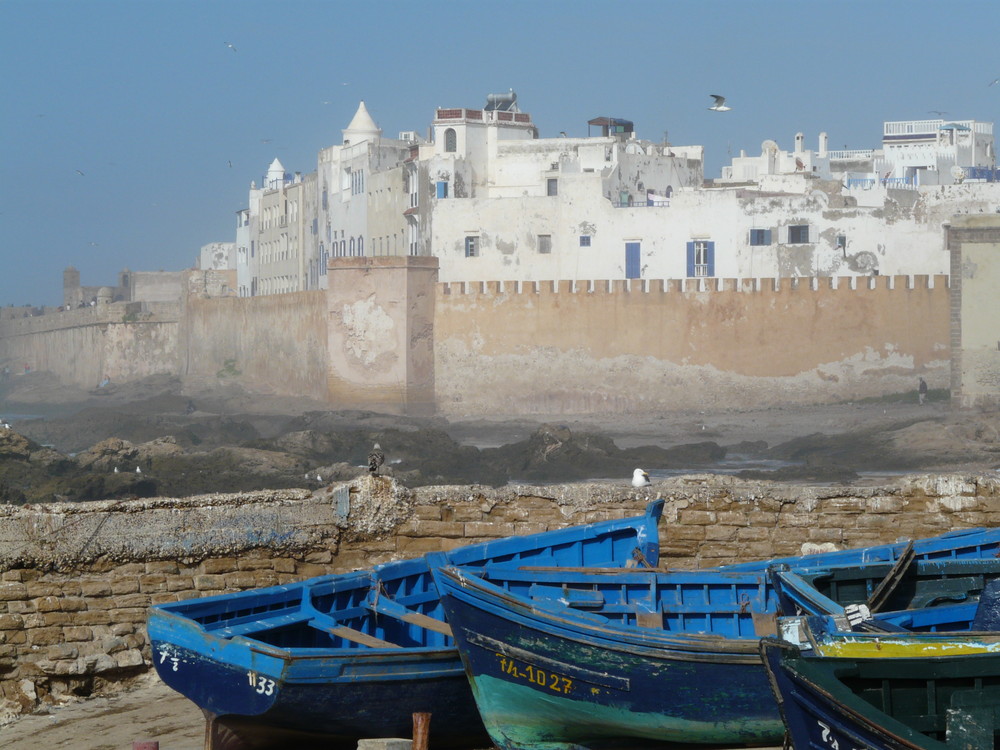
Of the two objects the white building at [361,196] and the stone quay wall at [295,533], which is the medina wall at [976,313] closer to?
the white building at [361,196]

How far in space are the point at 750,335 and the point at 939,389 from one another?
428 cm

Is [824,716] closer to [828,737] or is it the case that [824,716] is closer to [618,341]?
[828,737]

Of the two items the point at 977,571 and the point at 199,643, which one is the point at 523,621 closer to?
the point at 199,643

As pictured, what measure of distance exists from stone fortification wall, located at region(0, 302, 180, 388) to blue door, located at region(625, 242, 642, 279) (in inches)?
1003

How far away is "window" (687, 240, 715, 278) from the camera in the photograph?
34.0 m

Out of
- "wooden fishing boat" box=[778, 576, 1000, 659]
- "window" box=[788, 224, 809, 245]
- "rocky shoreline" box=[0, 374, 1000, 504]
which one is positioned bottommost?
"rocky shoreline" box=[0, 374, 1000, 504]

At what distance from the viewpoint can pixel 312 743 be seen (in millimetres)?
5504

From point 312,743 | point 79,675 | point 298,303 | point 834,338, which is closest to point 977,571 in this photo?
point 312,743

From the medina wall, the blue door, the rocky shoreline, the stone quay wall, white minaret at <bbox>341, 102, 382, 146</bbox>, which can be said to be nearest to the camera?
the stone quay wall

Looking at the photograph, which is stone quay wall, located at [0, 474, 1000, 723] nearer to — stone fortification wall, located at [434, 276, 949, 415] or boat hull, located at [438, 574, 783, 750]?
boat hull, located at [438, 574, 783, 750]

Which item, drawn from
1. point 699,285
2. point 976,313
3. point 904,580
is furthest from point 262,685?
point 699,285

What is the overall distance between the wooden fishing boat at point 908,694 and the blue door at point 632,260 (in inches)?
1211

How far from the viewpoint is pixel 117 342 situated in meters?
56.4

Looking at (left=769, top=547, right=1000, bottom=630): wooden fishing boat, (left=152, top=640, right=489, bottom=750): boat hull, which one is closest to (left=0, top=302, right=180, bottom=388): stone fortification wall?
(left=152, top=640, right=489, bottom=750): boat hull
